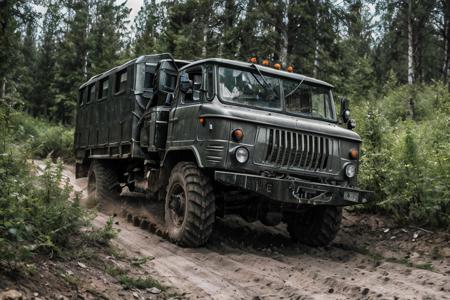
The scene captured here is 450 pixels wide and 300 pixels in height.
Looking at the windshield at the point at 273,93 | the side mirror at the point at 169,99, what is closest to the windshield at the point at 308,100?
the windshield at the point at 273,93

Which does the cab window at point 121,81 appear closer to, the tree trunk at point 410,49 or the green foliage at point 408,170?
the green foliage at point 408,170

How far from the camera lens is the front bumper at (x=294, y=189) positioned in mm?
6406

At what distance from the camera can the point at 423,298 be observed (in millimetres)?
4828

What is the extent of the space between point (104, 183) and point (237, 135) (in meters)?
5.26

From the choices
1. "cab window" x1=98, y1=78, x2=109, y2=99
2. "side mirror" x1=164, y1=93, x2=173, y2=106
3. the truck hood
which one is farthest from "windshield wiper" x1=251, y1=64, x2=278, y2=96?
"cab window" x1=98, y1=78, x2=109, y2=99

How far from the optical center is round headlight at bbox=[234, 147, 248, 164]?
21.6 ft

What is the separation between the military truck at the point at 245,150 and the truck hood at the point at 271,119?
0.02 meters

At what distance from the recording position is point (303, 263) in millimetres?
6508

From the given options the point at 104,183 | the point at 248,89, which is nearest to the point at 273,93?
the point at 248,89

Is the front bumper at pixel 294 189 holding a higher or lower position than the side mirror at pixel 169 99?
lower

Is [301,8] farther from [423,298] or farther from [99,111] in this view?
[423,298]

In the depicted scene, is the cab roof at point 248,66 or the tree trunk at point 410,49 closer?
the cab roof at point 248,66

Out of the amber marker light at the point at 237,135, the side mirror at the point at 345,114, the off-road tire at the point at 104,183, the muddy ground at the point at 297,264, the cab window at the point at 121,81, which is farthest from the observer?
the off-road tire at the point at 104,183

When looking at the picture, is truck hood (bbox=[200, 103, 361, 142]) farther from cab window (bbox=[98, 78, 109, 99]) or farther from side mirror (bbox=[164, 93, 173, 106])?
cab window (bbox=[98, 78, 109, 99])
